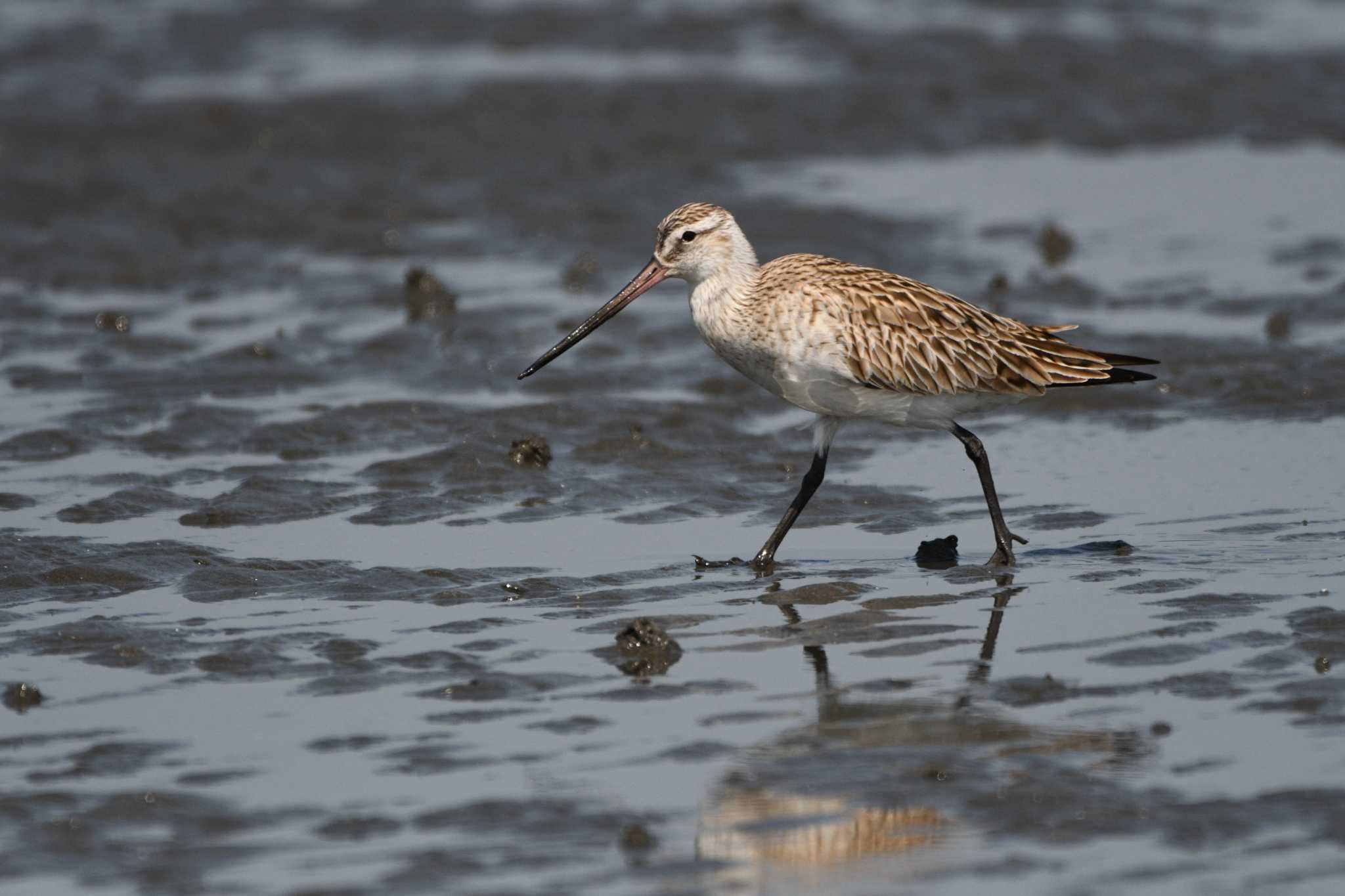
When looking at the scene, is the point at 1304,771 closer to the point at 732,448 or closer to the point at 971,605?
the point at 971,605

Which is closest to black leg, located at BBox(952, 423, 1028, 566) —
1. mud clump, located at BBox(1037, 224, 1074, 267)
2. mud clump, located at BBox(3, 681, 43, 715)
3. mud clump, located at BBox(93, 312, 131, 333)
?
mud clump, located at BBox(3, 681, 43, 715)

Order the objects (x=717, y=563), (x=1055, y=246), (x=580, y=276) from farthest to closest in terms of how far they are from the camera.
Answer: (x=1055, y=246)
(x=580, y=276)
(x=717, y=563)

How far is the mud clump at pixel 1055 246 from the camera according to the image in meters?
14.5

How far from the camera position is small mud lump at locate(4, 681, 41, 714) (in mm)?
7422

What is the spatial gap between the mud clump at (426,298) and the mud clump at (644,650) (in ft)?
19.3

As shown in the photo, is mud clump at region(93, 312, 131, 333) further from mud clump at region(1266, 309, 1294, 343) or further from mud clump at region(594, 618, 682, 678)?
mud clump at region(1266, 309, 1294, 343)

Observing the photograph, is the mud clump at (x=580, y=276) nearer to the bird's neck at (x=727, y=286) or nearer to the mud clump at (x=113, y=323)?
the mud clump at (x=113, y=323)

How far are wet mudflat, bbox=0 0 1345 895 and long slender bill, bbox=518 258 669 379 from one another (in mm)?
682

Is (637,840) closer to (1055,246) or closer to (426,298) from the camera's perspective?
(426,298)

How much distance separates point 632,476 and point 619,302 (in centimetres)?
103

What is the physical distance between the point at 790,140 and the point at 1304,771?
12.0 meters

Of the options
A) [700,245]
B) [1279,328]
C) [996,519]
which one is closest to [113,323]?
[700,245]

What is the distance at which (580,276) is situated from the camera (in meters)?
14.2

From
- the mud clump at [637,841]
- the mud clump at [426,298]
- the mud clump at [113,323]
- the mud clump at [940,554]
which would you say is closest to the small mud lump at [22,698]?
the mud clump at [637,841]
